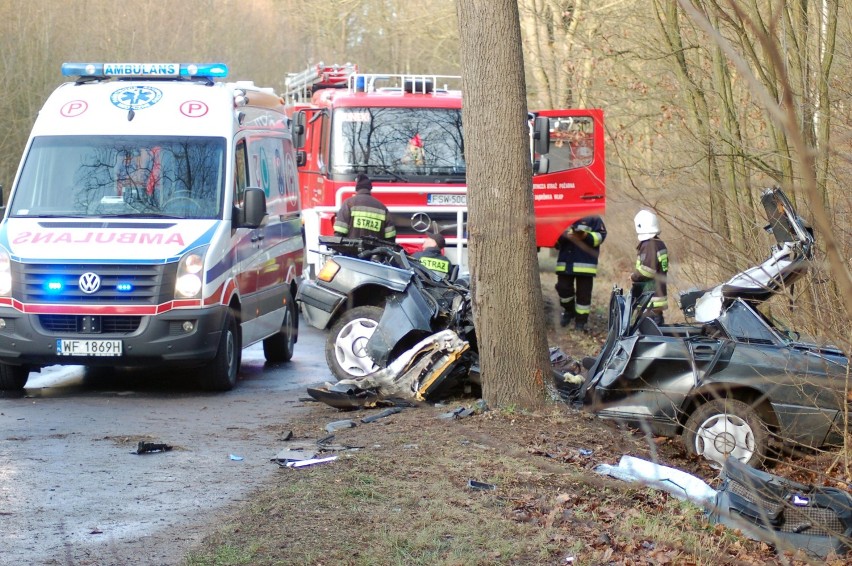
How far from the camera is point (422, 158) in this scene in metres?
13.2

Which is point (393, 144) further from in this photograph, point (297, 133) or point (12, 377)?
point (12, 377)

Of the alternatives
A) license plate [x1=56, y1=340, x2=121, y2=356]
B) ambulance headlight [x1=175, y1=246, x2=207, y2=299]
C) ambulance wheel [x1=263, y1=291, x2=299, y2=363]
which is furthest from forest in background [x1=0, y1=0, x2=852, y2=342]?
license plate [x1=56, y1=340, x2=121, y2=356]

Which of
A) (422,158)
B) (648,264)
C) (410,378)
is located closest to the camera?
(410,378)

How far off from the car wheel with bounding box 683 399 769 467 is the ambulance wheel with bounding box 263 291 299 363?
5.46m

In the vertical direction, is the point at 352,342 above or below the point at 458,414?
above

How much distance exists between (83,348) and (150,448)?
2185 millimetres

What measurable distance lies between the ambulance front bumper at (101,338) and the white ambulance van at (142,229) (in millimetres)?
11

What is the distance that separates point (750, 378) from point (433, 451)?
2086 mm

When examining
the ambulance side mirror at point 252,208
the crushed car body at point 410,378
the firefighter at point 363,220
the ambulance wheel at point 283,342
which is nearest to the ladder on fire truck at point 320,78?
the firefighter at point 363,220

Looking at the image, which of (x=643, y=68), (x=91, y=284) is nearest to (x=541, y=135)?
(x=643, y=68)

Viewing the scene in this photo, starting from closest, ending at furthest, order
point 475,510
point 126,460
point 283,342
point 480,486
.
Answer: point 475,510, point 480,486, point 126,460, point 283,342

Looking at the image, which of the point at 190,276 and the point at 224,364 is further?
the point at 224,364

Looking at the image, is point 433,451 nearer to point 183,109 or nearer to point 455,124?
point 183,109

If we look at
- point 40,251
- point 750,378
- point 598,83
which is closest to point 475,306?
point 750,378
